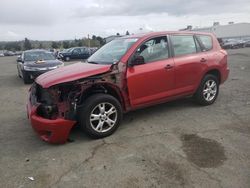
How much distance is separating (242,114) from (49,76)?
154 inches

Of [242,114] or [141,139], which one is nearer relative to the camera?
[141,139]

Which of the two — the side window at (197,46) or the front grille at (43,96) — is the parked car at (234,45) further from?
the front grille at (43,96)

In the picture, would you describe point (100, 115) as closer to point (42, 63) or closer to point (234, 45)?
point (42, 63)

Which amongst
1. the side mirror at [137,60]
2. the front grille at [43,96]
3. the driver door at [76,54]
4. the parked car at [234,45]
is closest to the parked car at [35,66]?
the front grille at [43,96]

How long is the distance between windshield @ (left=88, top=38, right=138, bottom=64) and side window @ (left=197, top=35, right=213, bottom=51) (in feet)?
5.87

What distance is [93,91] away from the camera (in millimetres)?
4785

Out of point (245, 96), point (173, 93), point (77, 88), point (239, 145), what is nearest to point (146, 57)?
point (173, 93)

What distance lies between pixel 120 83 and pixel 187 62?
5.59ft

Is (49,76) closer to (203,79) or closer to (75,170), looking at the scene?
(75,170)

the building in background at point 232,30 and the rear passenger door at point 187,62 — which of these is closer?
the rear passenger door at point 187,62

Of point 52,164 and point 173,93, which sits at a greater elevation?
point 173,93

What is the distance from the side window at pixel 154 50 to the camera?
531 centimetres

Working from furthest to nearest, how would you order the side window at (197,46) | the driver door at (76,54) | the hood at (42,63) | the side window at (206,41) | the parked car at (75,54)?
the driver door at (76,54) < the parked car at (75,54) < the hood at (42,63) < the side window at (206,41) < the side window at (197,46)

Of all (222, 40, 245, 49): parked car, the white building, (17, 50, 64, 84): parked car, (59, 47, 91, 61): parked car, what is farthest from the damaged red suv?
the white building
